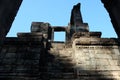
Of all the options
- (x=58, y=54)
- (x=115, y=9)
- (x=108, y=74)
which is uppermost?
(x=115, y=9)

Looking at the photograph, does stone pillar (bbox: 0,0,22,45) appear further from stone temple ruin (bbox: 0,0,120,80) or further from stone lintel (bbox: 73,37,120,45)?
stone lintel (bbox: 73,37,120,45)

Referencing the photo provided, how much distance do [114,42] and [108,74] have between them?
2040 mm

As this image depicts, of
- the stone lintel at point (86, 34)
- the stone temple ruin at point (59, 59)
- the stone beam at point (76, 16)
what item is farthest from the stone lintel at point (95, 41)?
the stone beam at point (76, 16)

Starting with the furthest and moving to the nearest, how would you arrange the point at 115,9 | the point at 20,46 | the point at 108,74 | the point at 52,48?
the point at 52,48, the point at 20,46, the point at 108,74, the point at 115,9

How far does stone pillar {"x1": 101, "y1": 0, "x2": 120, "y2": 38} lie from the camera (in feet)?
17.2

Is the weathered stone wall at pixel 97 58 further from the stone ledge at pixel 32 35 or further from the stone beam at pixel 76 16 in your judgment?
the stone beam at pixel 76 16

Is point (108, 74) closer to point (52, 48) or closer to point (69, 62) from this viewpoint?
point (69, 62)

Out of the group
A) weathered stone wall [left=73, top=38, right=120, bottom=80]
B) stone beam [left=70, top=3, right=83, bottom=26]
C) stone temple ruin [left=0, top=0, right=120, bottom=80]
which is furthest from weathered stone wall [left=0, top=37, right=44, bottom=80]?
stone beam [left=70, top=3, right=83, bottom=26]

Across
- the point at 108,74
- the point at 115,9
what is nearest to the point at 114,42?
the point at 108,74

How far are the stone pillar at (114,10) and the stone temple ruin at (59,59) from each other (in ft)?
11.0

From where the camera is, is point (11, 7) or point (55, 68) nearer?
point (11, 7)

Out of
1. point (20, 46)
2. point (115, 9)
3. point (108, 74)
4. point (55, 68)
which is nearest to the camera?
point (115, 9)

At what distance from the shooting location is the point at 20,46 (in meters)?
10.4

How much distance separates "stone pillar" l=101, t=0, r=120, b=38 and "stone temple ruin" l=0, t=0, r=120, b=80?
3.35 m
